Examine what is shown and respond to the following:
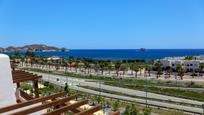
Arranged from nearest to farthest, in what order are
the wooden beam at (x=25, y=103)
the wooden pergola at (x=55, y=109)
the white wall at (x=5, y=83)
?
the wooden pergola at (x=55, y=109) < the wooden beam at (x=25, y=103) < the white wall at (x=5, y=83)

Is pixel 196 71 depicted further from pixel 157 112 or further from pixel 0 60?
pixel 0 60

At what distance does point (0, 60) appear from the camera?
8102 millimetres

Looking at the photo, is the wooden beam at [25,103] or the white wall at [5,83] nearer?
the wooden beam at [25,103]

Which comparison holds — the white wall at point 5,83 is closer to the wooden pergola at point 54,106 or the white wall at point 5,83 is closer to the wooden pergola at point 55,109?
the wooden pergola at point 54,106

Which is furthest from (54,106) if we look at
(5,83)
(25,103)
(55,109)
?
(5,83)

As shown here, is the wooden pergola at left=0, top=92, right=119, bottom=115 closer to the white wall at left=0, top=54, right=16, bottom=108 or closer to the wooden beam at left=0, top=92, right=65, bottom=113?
the wooden beam at left=0, top=92, right=65, bottom=113

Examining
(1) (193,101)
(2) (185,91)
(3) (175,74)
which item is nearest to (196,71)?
(3) (175,74)

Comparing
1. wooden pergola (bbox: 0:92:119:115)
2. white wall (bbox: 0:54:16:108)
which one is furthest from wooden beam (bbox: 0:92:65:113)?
white wall (bbox: 0:54:16:108)

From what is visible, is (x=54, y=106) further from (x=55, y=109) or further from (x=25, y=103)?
(x=25, y=103)

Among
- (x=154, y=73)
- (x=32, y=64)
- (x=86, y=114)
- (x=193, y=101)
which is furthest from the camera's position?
(x=32, y=64)

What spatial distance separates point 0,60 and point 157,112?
40.4m

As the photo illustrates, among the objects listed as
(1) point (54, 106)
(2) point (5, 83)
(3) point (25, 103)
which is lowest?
(1) point (54, 106)

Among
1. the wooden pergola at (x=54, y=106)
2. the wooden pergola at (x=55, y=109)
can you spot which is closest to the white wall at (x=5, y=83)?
the wooden pergola at (x=54, y=106)

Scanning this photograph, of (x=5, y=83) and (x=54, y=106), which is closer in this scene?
(x=54, y=106)
